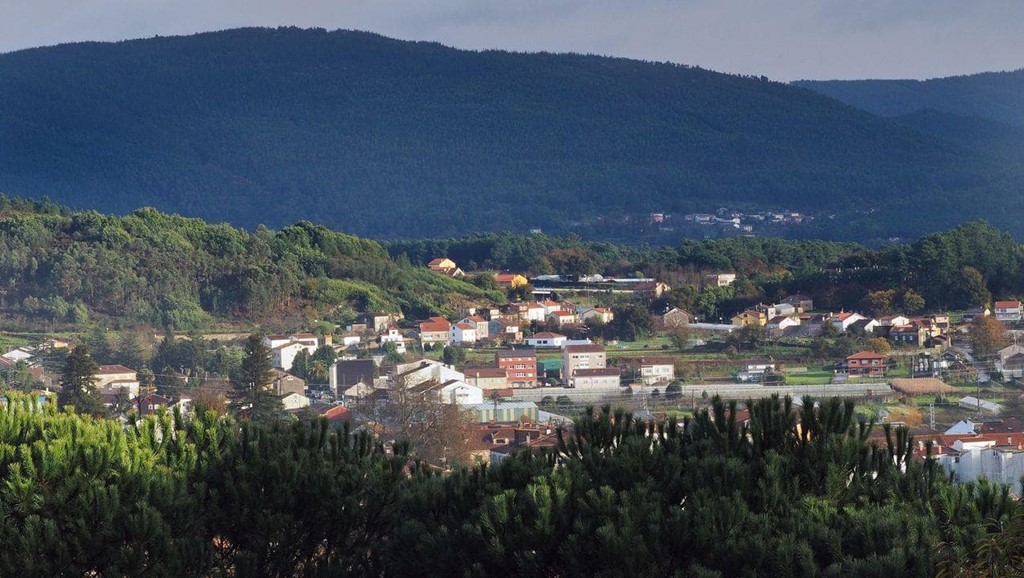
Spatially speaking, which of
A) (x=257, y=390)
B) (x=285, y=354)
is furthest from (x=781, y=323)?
(x=257, y=390)

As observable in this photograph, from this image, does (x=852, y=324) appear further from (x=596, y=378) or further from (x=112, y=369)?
(x=112, y=369)

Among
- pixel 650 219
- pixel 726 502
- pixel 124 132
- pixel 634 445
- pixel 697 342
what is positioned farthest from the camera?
→ pixel 124 132

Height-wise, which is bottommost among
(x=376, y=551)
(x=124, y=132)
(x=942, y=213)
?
(x=376, y=551)

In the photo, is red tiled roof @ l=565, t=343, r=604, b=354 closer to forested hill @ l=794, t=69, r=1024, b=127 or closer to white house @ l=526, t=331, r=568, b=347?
white house @ l=526, t=331, r=568, b=347

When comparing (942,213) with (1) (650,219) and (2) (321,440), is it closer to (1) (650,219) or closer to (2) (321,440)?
(1) (650,219)

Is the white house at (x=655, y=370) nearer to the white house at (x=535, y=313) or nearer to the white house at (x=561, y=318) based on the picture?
the white house at (x=561, y=318)

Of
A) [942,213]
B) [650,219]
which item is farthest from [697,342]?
[650,219]

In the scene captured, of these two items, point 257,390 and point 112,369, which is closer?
→ point 257,390

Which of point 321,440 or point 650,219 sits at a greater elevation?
point 650,219
